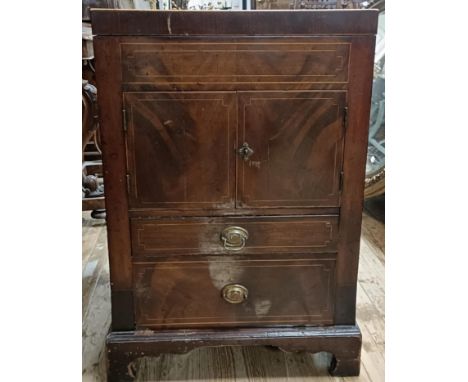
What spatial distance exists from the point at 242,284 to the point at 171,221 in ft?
0.74

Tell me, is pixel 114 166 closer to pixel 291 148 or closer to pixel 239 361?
pixel 291 148

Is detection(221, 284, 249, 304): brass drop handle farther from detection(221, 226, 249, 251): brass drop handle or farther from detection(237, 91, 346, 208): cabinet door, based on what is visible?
detection(237, 91, 346, 208): cabinet door

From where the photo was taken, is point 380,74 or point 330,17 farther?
point 380,74

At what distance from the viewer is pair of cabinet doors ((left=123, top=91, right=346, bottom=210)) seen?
1.03 metres

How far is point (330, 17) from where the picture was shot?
980 mm

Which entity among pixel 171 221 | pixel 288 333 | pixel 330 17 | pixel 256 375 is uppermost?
pixel 330 17

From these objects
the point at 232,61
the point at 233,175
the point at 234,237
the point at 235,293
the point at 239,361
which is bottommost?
the point at 239,361

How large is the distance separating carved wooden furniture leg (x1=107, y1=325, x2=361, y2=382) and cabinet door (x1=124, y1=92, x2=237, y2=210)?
32cm

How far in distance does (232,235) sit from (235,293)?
145 mm

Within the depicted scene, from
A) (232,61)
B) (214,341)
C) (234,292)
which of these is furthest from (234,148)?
(214,341)

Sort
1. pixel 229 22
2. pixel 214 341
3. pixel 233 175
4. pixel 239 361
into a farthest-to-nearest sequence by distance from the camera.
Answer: pixel 239 361, pixel 214 341, pixel 233 175, pixel 229 22

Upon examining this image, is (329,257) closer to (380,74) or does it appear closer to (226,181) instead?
(226,181)

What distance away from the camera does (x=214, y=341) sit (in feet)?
3.86

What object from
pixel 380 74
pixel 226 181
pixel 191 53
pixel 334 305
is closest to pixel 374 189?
pixel 380 74
